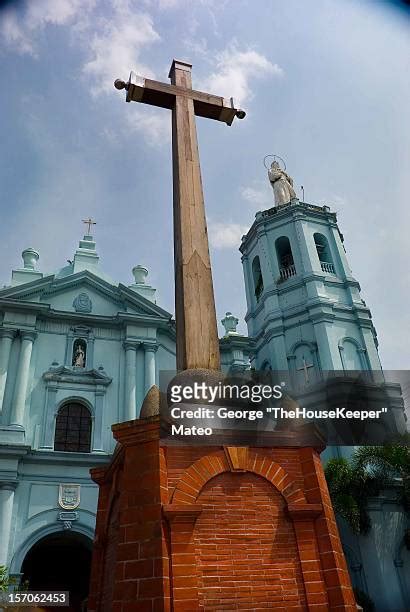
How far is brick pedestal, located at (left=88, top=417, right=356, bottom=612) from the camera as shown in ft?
10.5

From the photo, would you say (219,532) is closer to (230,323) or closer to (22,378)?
(22,378)

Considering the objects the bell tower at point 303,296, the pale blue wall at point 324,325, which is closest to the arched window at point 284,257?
the bell tower at point 303,296

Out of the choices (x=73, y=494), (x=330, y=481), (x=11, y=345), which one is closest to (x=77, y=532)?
(x=73, y=494)

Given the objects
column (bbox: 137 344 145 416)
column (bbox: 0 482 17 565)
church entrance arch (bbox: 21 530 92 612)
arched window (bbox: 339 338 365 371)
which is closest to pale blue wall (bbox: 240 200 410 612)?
arched window (bbox: 339 338 365 371)

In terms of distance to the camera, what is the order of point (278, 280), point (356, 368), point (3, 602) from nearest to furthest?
point (3, 602) → point (356, 368) → point (278, 280)

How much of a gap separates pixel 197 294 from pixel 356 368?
51.6 ft

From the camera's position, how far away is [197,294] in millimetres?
4793

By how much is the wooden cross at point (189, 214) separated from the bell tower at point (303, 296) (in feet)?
44.2

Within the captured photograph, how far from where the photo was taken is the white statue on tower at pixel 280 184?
2531 cm

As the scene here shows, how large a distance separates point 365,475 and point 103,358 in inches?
350

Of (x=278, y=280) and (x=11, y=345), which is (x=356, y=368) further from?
(x=11, y=345)

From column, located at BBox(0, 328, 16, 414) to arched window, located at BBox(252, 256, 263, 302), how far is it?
10.9 m

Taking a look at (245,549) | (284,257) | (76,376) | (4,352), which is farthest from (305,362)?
(245,549)

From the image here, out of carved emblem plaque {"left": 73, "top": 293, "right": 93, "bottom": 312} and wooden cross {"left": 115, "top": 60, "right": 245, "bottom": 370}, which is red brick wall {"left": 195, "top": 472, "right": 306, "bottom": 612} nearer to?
wooden cross {"left": 115, "top": 60, "right": 245, "bottom": 370}
